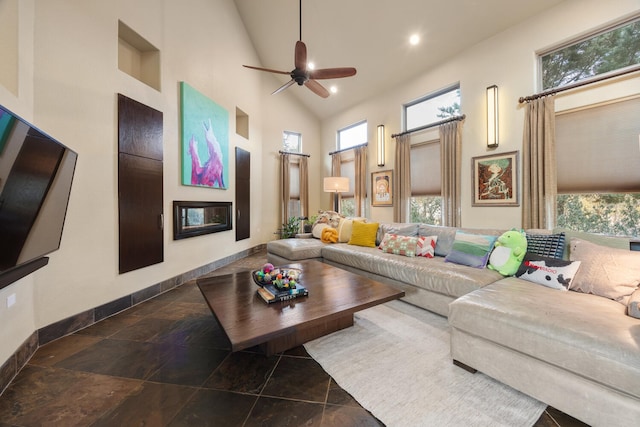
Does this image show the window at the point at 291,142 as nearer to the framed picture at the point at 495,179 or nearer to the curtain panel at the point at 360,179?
the curtain panel at the point at 360,179

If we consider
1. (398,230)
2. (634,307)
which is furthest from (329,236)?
(634,307)

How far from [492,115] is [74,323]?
212 inches

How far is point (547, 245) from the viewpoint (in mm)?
2197

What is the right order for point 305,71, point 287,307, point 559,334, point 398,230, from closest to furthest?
1. point 559,334
2. point 287,307
3. point 305,71
4. point 398,230

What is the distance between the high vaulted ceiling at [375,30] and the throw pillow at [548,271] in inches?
125

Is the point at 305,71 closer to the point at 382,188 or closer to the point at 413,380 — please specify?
the point at 382,188

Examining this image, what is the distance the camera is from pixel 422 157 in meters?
4.46

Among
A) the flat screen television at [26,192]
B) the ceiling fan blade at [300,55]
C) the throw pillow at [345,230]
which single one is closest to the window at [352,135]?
the throw pillow at [345,230]

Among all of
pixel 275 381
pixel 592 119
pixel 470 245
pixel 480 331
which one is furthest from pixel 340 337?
pixel 592 119

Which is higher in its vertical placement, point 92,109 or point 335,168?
point 335,168

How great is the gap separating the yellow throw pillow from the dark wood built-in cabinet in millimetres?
2773

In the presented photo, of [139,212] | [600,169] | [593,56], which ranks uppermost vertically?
[593,56]

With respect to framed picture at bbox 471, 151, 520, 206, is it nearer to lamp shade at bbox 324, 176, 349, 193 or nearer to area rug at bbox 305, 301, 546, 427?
area rug at bbox 305, 301, 546, 427

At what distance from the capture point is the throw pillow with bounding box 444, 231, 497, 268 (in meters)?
2.54
